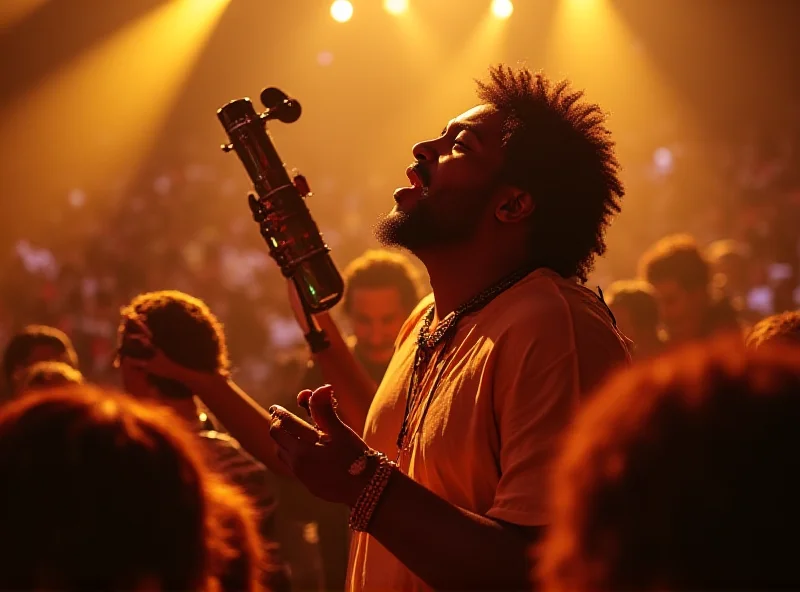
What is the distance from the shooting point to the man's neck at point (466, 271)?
2.47 m

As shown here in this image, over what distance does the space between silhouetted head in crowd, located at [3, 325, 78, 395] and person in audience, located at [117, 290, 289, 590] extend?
5.82ft

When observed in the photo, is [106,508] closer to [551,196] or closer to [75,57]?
[551,196]

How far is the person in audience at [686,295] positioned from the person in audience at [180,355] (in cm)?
320

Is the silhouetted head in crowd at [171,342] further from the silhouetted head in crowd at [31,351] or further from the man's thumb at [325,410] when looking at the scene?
the silhouetted head in crowd at [31,351]

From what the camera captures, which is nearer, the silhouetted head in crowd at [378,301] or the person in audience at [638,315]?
the silhouetted head in crowd at [378,301]

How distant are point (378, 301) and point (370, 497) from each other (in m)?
3.38

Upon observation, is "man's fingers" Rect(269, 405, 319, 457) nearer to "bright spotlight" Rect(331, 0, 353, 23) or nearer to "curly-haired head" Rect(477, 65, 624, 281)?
"curly-haired head" Rect(477, 65, 624, 281)

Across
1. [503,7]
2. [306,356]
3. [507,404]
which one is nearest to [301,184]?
[507,404]

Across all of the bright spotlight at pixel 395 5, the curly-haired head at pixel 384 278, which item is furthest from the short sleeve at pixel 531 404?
the bright spotlight at pixel 395 5

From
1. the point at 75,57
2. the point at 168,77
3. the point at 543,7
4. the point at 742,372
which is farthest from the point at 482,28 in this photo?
the point at 742,372

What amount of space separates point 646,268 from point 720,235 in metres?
6.47

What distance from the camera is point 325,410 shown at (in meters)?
1.97

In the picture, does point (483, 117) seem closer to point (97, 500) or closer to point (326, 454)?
point (326, 454)

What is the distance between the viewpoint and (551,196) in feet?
8.23
